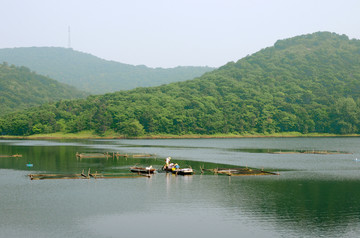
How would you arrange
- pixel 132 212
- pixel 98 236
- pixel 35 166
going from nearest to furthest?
pixel 98 236 < pixel 132 212 < pixel 35 166

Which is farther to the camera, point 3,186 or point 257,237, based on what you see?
point 3,186

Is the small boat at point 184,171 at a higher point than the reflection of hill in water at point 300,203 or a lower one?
higher

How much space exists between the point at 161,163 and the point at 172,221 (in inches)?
2254

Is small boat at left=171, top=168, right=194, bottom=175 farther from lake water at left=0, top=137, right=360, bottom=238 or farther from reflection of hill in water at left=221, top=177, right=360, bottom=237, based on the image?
reflection of hill in water at left=221, top=177, right=360, bottom=237

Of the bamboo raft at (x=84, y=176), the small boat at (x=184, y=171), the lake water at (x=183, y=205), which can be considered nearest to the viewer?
the lake water at (x=183, y=205)

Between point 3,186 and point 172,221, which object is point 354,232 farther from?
point 3,186

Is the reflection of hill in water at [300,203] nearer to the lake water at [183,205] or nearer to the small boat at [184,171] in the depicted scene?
Answer: the lake water at [183,205]

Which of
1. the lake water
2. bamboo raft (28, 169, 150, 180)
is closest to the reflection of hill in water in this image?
the lake water

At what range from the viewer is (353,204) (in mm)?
53094

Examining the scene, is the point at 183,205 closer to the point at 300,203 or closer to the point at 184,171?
the point at 300,203

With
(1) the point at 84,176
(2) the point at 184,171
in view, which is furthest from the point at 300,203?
(1) the point at 84,176

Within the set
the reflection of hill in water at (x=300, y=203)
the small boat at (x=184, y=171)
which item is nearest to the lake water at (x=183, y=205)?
the reflection of hill in water at (x=300, y=203)

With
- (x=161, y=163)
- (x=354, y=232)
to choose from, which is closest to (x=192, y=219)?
(x=354, y=232)

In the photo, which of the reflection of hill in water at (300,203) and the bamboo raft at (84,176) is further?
the bamboo raft at (84,176)
